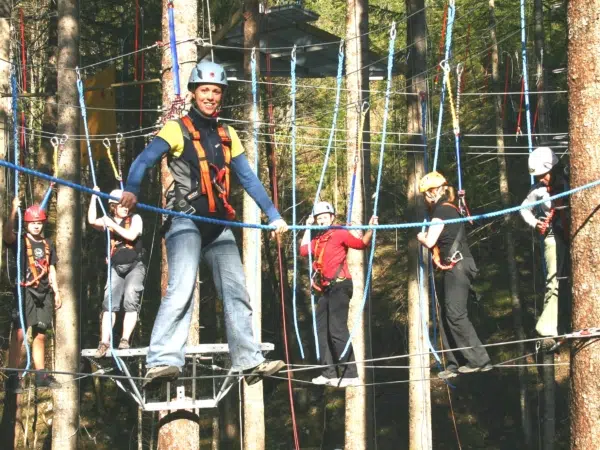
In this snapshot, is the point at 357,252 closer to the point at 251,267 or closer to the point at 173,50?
the point at 251,267

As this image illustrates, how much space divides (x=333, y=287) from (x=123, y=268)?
6.34 feet

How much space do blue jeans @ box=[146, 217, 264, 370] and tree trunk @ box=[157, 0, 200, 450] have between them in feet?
5.32

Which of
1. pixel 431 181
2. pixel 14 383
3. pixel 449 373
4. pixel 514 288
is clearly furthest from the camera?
pixel 514 288

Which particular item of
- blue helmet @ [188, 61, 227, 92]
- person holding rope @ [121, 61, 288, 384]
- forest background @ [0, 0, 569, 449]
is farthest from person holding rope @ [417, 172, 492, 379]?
forest background @ [0, 0, 569, 449]

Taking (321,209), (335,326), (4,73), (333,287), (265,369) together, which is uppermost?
(4,73)

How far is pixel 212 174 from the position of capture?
19.7 ft

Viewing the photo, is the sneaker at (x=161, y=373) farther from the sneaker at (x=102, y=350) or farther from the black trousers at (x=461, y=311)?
the sneaker at (x=102, y=350)

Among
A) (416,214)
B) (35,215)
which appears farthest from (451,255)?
(416,214)

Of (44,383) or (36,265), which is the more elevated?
(36,265)

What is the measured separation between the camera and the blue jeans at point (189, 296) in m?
6.05

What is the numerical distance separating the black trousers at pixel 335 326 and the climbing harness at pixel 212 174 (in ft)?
10.7

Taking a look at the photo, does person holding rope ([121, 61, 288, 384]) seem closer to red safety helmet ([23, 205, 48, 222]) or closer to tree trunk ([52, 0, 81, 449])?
red safety helmet ([23, 205, 48, 222])

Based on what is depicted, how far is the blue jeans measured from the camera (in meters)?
6.05

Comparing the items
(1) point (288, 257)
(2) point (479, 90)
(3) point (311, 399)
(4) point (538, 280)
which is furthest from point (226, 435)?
(2) point (479, 90)
